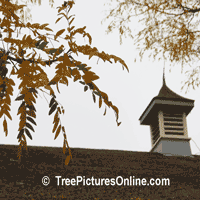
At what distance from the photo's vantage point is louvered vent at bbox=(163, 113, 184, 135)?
9.68 metres

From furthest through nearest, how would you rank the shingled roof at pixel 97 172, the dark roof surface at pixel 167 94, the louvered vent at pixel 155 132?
1. the dark roof surface at pixel 167 94
2. the louvered vent at pixel 155 132
3. the shingled roof at pixel 97 172

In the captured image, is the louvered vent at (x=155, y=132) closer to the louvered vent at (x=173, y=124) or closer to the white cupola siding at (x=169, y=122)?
the white cupola siding at (x=169, y=122)

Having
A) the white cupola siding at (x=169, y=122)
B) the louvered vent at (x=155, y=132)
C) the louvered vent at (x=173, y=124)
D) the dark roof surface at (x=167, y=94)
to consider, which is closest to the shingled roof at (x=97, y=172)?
the white cupola siding at (x=169, y=122)

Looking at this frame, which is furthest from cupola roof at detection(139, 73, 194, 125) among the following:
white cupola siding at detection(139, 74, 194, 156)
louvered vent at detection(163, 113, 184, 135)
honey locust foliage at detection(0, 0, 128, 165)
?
honey locust foliage at detection(0, 0, 128, 165)

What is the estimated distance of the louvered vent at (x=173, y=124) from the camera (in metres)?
9.68

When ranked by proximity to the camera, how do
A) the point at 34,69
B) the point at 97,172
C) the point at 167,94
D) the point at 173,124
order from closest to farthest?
the point at 34,69, the point at 97,172, the point at 173,124, the point at 167,94

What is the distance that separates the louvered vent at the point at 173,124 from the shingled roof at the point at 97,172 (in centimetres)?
116

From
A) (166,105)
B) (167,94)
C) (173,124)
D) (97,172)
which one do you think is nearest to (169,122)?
(173,124)

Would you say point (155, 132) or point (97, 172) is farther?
point (155, 132)

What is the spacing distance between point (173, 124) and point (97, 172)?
489cm

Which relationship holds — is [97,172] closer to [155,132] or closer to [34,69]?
[155,132]

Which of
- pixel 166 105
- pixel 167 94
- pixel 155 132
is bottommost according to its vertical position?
pixel 155 132

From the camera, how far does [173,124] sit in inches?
392

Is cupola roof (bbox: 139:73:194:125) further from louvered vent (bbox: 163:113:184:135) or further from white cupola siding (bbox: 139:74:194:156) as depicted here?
louvered vent (bbox: 163:113:184:135)
